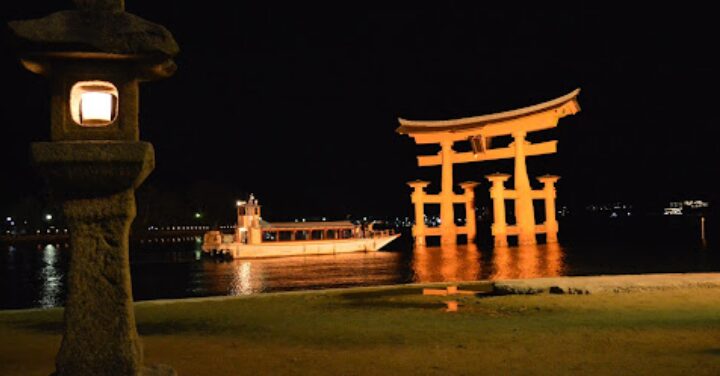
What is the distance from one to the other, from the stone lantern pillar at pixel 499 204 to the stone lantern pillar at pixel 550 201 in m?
2.71

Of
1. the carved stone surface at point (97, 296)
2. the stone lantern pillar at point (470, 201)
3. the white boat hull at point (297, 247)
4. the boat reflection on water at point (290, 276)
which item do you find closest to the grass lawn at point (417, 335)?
the carved stone surface at point (97, 296)

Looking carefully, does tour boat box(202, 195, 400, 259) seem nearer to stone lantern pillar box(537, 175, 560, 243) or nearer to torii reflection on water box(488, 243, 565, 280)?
torii reflection on water box(488, 243, 565, 280)

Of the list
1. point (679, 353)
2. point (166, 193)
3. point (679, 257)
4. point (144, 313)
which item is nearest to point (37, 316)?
point (144, 313)

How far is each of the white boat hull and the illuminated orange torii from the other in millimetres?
4697

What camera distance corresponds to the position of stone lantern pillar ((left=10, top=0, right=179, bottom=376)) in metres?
5.20

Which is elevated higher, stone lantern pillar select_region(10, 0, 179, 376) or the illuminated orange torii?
the illuminated orange torii

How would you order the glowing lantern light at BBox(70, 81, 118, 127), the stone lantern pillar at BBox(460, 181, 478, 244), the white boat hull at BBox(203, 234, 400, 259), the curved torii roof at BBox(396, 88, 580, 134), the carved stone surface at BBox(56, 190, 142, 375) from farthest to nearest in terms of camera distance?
1. the stone lantern pillar at BBox(460, 181, 478, 244)
2. the white boat hull at BBox(203, 234, 400, 259)
3. the curved torii roof at BBox(396, 88, 580, 134)
4. the glowing lantern light at BBox(70, 81, 118, 127)
5. the carved stone surface at BBox(56, 190, 142, 375)

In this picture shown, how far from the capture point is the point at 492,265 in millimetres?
32031

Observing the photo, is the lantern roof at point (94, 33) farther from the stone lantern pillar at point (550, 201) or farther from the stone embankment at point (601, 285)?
the stone lantern pillar at point (550, 201)

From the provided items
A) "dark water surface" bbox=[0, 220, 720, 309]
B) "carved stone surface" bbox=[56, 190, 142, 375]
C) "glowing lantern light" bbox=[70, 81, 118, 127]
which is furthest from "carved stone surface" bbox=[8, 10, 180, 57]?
"dark water surface" bbox=[0, 220, 720, 309]

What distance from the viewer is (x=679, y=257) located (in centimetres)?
3741

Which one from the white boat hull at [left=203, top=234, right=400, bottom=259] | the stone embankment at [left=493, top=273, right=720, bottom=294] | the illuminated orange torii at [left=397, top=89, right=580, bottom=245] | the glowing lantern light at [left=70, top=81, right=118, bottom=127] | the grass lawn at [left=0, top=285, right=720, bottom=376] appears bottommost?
the grass lawn at [left=0, top=285, right=720, bottom=376]

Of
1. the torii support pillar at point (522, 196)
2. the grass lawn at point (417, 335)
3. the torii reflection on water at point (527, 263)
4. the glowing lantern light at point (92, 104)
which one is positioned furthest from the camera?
the torii support pillar at point (522, 196)

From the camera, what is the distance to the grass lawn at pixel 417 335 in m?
6.53
